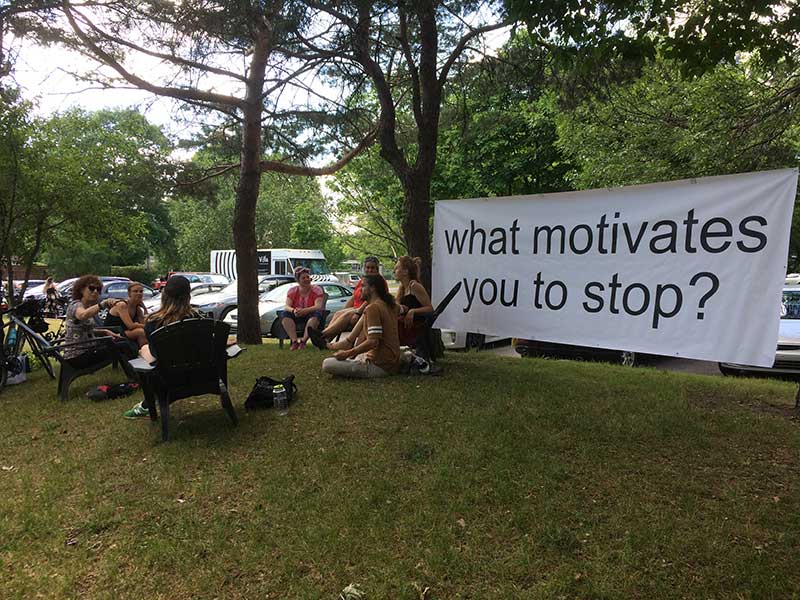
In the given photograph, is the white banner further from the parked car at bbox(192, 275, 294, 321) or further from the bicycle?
the parked car at bbox(192, 275, 294, 321)

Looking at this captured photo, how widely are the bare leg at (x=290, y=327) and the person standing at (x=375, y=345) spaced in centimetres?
265

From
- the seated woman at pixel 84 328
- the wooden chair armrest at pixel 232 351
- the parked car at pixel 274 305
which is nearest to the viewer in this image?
the wooden chair armrest at pixel 232 351

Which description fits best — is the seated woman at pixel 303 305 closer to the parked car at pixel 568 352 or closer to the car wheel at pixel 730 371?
the parked car at pixel 568 352

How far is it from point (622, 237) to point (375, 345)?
→ 8.64ft

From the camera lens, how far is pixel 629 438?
12.7 ft

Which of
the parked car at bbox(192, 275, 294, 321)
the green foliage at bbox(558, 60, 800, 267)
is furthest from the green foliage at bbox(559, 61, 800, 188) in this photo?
the parked car at bbox(192, 275, 294, 321)

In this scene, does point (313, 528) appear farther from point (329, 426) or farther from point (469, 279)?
point (469, 279)

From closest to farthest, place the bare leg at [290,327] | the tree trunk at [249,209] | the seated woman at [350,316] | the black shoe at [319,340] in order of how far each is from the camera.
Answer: the seated woman at [350,316], the black shoe at [319,340], the bare leg at [290,327], the tree trunk at [249,209]

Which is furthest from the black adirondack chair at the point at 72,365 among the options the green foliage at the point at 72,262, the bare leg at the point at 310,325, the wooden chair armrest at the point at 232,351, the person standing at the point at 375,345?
the green foliage at the point at 72,262

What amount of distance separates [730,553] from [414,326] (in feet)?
12.6

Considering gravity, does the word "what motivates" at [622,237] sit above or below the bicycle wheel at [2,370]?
above

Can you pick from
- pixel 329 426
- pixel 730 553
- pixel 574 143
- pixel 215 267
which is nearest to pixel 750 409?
pixel 730 553

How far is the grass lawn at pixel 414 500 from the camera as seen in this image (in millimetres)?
2387

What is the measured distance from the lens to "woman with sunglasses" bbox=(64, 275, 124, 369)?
5770 millimetres
